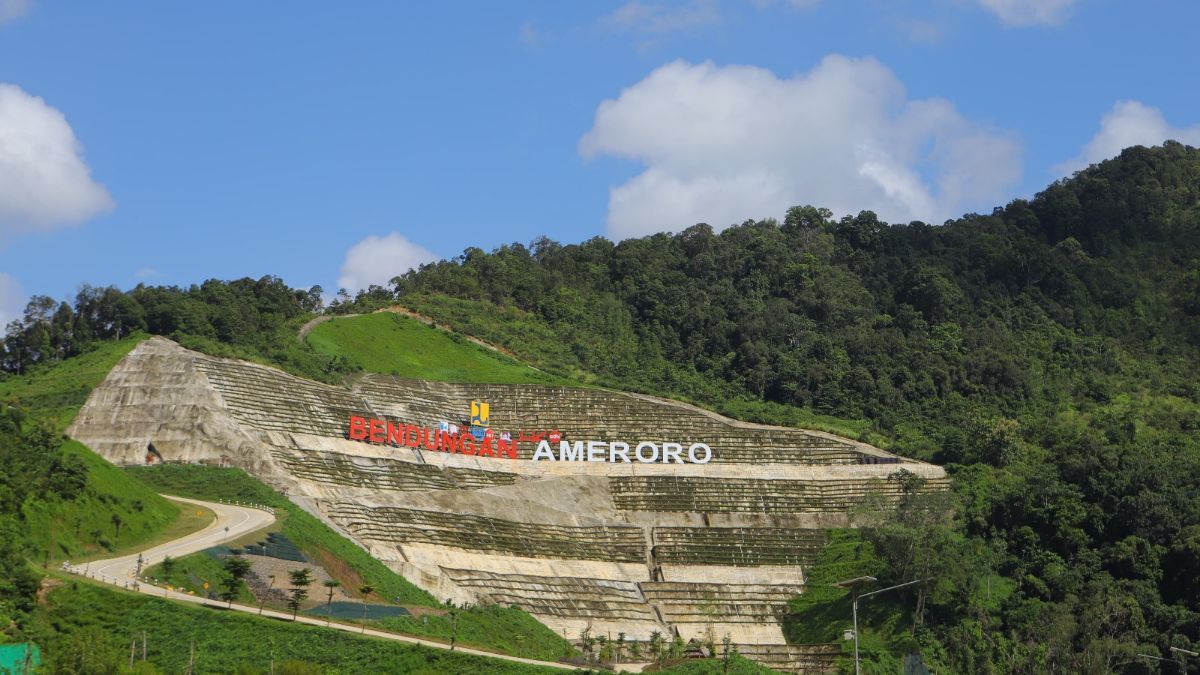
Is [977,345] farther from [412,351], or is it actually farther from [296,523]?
[296,523]

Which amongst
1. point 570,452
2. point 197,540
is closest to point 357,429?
point 570,452

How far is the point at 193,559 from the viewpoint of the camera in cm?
7138

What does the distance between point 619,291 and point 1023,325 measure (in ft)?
130

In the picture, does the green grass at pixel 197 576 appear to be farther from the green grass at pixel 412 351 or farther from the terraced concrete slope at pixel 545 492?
the green grass at pixel 412 351

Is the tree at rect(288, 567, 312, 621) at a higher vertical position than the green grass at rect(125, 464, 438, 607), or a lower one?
lower

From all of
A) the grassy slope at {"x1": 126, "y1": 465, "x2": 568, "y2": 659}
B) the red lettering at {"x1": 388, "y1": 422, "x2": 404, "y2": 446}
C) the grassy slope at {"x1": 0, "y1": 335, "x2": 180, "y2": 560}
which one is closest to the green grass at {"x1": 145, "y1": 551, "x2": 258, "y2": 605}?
the grassy slope at {"x1": 0, "y1": 335, "x2": 180, "y2": 560}

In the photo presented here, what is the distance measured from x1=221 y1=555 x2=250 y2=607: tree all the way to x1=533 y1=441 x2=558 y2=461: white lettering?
1714 inches

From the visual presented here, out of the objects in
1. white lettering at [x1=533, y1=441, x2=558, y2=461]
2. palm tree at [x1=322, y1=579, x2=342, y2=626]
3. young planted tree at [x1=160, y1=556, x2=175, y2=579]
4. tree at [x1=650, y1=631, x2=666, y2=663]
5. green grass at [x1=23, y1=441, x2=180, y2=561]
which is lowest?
tree at [x1=650, y1=631, x2=666, y2=663]

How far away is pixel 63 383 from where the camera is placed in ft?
335

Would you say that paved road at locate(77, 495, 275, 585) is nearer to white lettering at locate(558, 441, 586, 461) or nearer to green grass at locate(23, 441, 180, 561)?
green grass at locate(23, 441, 180, 561)

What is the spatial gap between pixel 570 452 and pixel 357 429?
15695 mm

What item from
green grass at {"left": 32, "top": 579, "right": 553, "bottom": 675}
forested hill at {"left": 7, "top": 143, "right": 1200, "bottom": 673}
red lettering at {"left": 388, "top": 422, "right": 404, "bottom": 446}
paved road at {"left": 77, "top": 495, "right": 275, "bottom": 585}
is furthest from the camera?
red lettering at {"left": 388, "top": 422, "right": 404, "bottom": 446}

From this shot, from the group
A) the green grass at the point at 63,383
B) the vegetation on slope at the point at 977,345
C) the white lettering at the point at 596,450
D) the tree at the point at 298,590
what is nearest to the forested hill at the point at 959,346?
the vegetation on slope at the point at 977,345

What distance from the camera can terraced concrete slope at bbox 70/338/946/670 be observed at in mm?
89188
